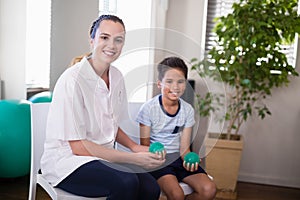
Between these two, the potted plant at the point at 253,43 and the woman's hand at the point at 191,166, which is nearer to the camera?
the woman's hand at the point at 191,166

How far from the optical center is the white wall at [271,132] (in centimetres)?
264

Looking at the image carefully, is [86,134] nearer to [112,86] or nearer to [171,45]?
[112,86]

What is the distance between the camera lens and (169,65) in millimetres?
904

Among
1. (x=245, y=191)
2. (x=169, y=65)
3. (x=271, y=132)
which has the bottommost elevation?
(x=245, y=191)

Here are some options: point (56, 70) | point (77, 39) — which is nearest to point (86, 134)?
point (77, 39)

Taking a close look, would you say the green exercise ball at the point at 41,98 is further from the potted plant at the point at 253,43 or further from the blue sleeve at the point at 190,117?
the blue sleeve at the point at 190,117

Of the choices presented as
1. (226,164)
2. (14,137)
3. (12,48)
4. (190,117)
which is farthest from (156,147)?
(12,48)

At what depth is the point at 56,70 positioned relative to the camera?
246 centimetres

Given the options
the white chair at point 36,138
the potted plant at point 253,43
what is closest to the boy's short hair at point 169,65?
the white chair at point 36,138

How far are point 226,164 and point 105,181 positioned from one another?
4.65 ft

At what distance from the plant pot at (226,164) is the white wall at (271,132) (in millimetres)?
446

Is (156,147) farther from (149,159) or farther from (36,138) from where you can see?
(36,138)

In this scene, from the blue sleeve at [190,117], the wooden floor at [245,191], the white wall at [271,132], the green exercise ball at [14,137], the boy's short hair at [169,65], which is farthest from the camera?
the white wall at [271,132]

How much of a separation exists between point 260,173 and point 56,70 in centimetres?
175
